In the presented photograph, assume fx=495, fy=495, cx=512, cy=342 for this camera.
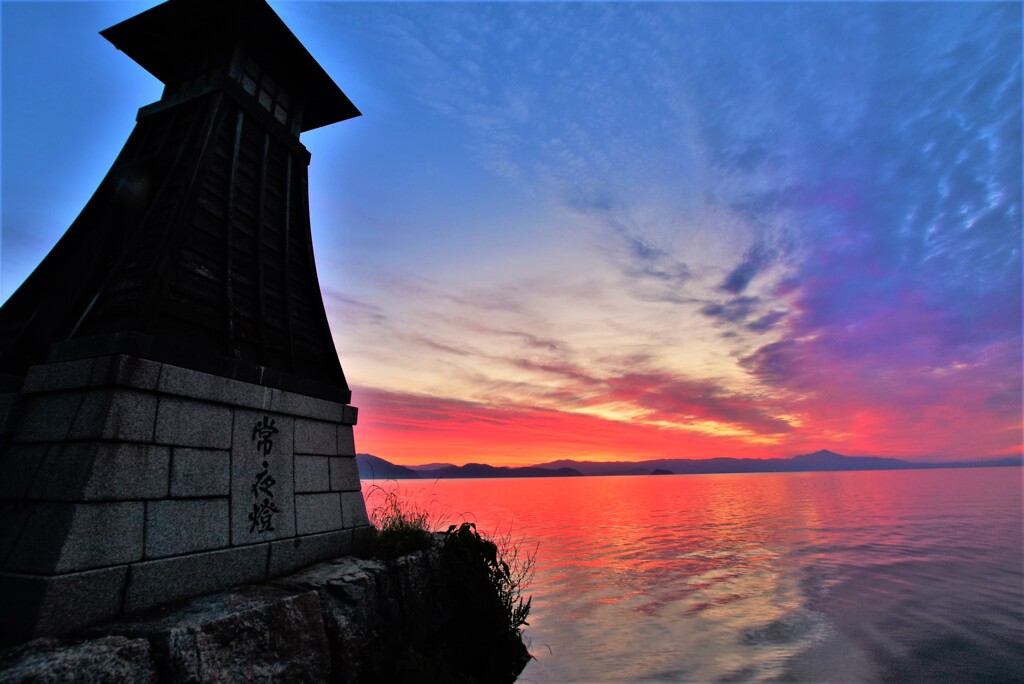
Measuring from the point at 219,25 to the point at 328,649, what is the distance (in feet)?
29.1

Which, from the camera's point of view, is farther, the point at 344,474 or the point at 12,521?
the point at 344,474

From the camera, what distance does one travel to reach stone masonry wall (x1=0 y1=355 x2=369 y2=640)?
4012mm

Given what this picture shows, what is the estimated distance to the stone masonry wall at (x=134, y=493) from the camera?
13.2ft

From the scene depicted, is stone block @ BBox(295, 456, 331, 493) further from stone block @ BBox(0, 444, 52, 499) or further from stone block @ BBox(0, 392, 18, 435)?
stone block @ BBox(0, 392, 18, 435)

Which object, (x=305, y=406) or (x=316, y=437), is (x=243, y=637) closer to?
(x=316, y=437)

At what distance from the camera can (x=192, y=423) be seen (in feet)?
16.7

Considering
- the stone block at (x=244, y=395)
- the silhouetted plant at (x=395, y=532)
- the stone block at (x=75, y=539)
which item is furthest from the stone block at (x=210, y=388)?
the silhouetted plant at (x=395, y=532)

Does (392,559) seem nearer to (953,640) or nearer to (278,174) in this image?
(278,174)

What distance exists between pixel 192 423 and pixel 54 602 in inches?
69.4

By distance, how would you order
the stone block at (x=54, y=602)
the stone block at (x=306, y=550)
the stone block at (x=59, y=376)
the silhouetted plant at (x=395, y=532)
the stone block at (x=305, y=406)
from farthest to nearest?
the silhouetted plant at (x=395, y=532), the stone block at (x=305, y=406), the stone block at (x=306, y=550), the stone block at (x=59, y=376), the stone block at (x=54, y=602)

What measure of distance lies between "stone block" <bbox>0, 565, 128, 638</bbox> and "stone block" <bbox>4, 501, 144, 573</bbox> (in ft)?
0.30

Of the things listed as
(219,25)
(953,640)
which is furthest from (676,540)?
(219,25)

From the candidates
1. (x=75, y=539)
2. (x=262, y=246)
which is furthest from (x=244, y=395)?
(x=262, y=246)

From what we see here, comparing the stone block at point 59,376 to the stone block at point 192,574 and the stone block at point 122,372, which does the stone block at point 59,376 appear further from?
the stone block at point 192,574
